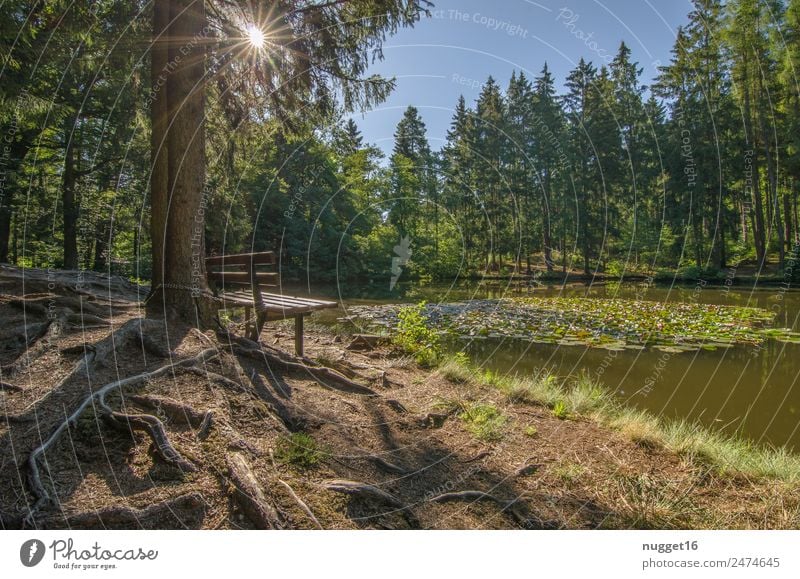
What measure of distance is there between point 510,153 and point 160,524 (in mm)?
29885

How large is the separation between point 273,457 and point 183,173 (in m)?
3.41

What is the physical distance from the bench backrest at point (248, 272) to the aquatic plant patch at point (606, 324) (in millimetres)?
3392

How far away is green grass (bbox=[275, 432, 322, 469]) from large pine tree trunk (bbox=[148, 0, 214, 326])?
234cm

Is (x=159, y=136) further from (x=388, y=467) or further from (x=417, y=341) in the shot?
(x=417, y=341)

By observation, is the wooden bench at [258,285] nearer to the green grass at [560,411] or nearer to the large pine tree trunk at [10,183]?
the green grass at [560,411]

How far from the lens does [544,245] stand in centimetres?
2927

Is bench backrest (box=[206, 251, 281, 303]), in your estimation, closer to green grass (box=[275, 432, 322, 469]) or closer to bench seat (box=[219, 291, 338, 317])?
bench seat (box=[219, 291, 338, 317])

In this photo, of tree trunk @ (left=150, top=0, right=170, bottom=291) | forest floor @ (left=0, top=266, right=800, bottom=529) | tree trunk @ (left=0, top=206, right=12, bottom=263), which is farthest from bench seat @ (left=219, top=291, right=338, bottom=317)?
tree trunk @ (left=0, top=206, right=12, bottom=263)

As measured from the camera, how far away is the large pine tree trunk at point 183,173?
4.23 metres

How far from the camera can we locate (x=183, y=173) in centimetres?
429

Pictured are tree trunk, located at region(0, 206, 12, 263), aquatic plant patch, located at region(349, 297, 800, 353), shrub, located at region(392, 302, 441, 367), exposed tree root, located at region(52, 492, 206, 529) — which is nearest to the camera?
exposed tree root, located at region(52, 492, 206, 529)

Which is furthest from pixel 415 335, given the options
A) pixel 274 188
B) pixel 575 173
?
pixel 575 173

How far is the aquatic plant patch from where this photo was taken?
25.1 feet

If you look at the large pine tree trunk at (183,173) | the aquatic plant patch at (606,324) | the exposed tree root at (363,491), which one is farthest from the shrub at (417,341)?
the exposed tree root at (363,491)
